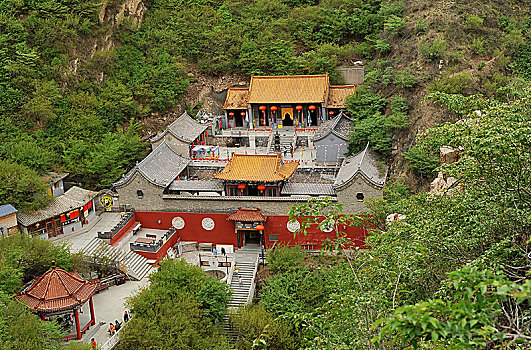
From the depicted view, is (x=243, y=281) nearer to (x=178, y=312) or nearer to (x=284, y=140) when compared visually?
(x=178, y=312)

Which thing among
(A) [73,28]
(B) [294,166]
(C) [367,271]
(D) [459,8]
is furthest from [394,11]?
(C) [367,271]

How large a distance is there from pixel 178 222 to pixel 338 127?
479 inches

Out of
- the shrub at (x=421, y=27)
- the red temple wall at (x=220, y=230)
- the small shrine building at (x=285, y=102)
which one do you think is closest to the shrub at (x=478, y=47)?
the shrub at (x=421, y=27)

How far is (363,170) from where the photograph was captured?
95.5ft

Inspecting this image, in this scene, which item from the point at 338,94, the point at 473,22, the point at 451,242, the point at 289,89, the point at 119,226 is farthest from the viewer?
the point at 289,89

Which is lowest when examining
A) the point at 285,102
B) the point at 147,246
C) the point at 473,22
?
the point at 147,246

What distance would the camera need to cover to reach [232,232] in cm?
2958

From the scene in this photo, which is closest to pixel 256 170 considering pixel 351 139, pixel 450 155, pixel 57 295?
pixel 351 139

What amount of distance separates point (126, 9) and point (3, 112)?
15677 mm

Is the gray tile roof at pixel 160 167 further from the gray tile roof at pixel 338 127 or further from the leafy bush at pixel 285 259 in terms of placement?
the gray tile roof at pixel 338 127

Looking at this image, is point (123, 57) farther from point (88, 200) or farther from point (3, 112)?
point (88, 200)

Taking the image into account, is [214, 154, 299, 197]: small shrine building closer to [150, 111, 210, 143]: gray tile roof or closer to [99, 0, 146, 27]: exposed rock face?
[150, 111, 210, 143]: gray tile roof

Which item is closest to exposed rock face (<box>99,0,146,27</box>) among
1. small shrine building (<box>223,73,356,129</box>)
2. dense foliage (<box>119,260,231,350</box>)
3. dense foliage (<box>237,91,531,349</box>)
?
small shrine building (<box>223,73,356,129</box>)

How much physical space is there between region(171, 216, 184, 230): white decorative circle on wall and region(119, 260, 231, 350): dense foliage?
21.7ft
